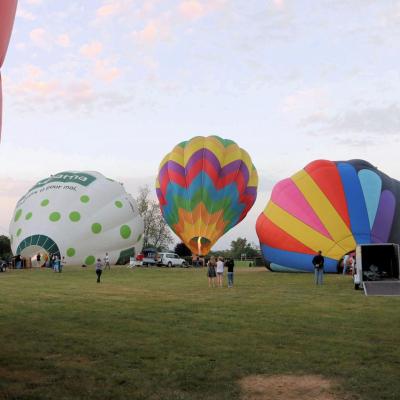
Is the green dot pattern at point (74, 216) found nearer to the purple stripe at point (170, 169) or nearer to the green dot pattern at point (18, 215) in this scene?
the green dot pattern at point (18, 215)

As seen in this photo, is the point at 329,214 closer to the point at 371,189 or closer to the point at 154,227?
the point at 371,189

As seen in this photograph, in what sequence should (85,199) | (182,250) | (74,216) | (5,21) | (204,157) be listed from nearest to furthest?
(5,21) < (74,216) < (85,199) < (204,157) < (182,250)

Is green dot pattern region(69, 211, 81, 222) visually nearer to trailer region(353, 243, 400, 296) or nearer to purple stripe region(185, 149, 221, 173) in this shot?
purple stripe region(185, 149, 221, 173)

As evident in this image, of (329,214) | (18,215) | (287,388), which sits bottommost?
(287,388)

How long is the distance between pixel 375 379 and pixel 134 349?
2.92m

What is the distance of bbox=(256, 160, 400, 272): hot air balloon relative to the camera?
21031 millimetres

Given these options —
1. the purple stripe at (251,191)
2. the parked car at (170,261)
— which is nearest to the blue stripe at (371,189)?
the purple stripe at (251,191)

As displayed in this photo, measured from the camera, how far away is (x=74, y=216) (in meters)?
27.5

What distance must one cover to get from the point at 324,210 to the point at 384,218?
228 cm

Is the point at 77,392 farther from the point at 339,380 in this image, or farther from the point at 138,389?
the point at 339,380

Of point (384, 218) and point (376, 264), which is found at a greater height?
point (384, 218)

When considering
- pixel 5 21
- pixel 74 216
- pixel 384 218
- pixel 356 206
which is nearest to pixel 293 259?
pixel 356 206

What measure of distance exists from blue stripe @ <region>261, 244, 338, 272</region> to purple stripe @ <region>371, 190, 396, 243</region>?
1854mm

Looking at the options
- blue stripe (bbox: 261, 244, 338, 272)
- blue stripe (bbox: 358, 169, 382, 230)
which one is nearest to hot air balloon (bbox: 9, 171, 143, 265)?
blue stripe (bbox: 261, 244, 338, 272)
